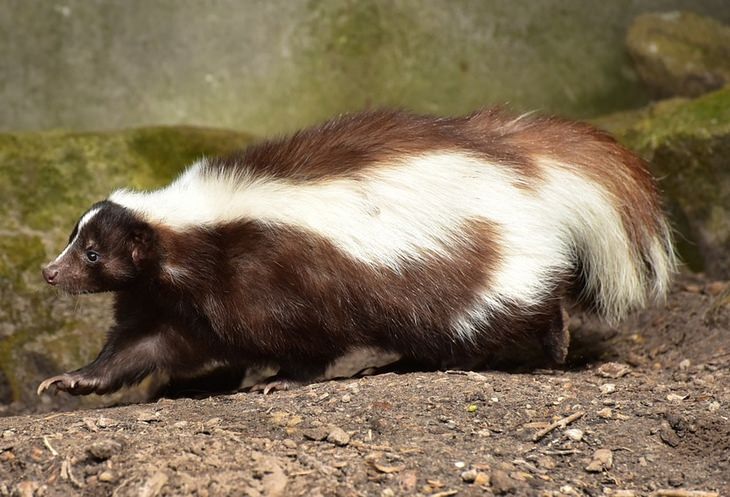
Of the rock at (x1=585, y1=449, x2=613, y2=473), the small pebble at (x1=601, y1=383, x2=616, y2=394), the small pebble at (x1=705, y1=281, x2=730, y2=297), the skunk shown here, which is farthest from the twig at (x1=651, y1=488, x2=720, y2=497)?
the small pebble at (x1=705, y1=281, x2=730, y2=297)

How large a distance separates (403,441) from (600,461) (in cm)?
79

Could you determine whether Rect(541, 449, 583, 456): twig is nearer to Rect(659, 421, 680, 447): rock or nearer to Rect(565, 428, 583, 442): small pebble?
Rect(565, 428, 583, 442): small pebble

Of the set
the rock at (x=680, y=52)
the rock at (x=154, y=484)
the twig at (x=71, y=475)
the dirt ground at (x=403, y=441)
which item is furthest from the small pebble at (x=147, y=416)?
the rock at (x=680, y=52)

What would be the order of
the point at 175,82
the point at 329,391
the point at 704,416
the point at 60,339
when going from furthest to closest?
the point at 175,82 < the point at 60,339 < the point at 329,391 < the point at 704,416

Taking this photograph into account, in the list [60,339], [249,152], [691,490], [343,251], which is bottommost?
[60,339]

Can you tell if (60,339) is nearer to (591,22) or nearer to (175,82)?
(175,82)

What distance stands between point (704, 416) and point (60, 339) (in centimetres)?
417

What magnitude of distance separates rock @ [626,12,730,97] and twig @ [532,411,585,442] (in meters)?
5.27

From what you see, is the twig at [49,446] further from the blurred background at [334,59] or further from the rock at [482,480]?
the blurred background at [334,59]

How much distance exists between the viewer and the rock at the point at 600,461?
13.2 feet

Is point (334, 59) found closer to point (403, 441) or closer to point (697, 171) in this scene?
point (697, 171)

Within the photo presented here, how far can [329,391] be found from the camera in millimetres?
4969

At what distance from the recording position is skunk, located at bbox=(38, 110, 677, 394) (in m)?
5.31

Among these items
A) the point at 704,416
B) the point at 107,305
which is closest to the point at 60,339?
the point at 107,305
